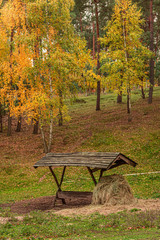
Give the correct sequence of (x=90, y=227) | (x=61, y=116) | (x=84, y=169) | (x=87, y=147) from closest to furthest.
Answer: (x=90, y=227)
(x=84, y=169)
(x=61, y=116)
(x=87, y=147)

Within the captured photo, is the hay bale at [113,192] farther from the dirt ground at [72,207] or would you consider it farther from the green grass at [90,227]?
the green grass at [90,227]

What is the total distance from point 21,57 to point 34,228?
62.5 feet

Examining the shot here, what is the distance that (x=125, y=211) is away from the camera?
10.6 m

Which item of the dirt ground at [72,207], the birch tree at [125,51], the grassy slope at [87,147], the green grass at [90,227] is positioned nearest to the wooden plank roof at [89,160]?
the dirt ground at [72,207]

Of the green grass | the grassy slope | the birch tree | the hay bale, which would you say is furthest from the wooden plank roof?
the birch tree

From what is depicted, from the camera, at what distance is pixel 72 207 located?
1323 cm

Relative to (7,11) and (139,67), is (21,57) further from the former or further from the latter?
(139,67)

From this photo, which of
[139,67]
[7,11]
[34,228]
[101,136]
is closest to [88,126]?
[101,136]

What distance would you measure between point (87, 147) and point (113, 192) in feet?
39.2

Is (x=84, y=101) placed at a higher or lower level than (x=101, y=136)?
higher

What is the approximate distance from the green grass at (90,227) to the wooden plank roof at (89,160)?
8.32 feet

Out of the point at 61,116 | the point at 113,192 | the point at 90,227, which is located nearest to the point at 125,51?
the point at 61,116

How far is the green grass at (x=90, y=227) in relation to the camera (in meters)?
7.95

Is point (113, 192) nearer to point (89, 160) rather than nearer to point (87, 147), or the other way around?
point (89, 160)
